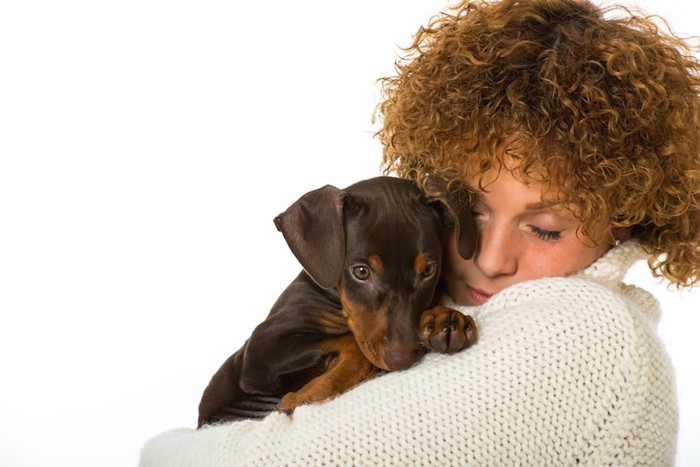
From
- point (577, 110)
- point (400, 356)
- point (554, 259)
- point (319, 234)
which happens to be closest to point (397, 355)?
point (400, 356)

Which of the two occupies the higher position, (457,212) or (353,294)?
(457,212)

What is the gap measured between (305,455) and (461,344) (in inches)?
18.4

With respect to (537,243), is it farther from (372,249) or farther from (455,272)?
(372,249)

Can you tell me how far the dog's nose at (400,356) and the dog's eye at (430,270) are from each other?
0.29 meters

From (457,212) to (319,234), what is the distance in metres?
0.41

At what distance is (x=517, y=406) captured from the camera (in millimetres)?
1955

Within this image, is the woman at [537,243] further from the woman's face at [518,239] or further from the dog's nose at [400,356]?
the dog's nose at [400,356]

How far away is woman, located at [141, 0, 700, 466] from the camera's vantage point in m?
1.96

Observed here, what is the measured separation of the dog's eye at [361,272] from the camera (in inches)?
96.8

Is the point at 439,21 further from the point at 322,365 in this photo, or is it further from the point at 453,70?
the point at 322,365

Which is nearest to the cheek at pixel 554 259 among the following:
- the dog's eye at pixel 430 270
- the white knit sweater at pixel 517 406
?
the dog's eye at pixel 430 270

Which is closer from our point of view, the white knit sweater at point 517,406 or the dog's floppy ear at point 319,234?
the white knit sweater at point 517,406

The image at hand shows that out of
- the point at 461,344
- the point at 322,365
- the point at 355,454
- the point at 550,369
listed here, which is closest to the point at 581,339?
the point at 550,369

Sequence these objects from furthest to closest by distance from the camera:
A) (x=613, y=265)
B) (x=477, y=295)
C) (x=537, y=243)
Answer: (x=477, y=295) → (x=537, y=243) → (x=613, y=265)
